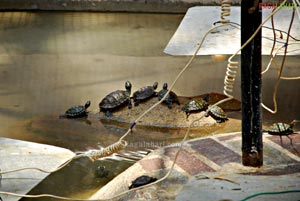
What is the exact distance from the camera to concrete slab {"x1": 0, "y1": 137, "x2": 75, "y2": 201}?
3.84 m

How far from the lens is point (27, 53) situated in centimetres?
947

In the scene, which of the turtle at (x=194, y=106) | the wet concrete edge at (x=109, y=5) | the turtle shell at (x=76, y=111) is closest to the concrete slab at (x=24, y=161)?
the turtle shell at (x=76, y=111)

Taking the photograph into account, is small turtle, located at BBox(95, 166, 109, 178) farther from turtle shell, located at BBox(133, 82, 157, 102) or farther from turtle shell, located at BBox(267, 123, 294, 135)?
turtle shell, located at BBox(133, 82, 157, 102)

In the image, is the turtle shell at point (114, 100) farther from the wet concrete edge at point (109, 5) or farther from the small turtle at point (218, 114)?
the wet concrete edge at point (109, 5)

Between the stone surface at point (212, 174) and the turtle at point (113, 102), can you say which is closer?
the stone surface at point (212, 174)

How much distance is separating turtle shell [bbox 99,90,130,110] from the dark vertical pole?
290 cm

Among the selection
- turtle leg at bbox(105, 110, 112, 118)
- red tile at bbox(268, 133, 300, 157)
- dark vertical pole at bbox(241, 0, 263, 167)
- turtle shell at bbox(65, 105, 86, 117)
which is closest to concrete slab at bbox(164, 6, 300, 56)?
red tile at bbox(268, 133, 300, 157)

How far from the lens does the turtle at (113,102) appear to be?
646 cm

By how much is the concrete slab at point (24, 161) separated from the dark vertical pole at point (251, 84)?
1.34 meters

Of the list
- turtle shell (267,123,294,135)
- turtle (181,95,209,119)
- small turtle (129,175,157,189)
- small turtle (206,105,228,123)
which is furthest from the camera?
turtle (181,95,209,119)

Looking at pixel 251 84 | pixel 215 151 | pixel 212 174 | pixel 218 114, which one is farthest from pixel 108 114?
pixel 251 84

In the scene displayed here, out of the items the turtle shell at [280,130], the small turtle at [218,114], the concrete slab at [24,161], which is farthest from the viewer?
the small turtle at [218,114]

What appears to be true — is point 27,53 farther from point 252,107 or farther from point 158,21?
point 252,107

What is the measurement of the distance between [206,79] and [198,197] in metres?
4.45
